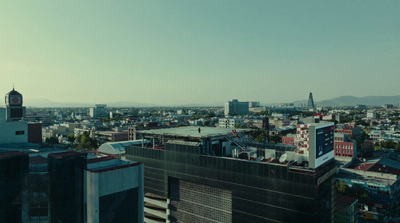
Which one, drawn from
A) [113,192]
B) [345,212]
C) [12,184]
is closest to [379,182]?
[345,212]

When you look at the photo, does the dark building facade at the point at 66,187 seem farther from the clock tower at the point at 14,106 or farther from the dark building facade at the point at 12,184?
the clock tower at the point at 14,106

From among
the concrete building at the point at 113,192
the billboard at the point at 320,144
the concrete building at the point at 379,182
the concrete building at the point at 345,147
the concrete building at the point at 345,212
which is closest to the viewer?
the concrete building at the point at 113,192

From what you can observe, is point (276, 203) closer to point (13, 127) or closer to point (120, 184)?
point (120, 184)

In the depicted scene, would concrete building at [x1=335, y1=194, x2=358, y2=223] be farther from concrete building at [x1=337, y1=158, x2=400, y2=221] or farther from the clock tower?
the clock tower

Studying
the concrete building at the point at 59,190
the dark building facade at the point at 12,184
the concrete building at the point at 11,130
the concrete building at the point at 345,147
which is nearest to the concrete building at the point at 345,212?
the concrete building at the point at 59,190

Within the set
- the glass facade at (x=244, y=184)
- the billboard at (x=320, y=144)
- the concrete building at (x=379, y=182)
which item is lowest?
the concrete building at (x=379, y=182)

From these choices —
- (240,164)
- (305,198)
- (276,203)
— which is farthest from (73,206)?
(305,198)

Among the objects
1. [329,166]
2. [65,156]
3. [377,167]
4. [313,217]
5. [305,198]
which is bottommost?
[377,167]
